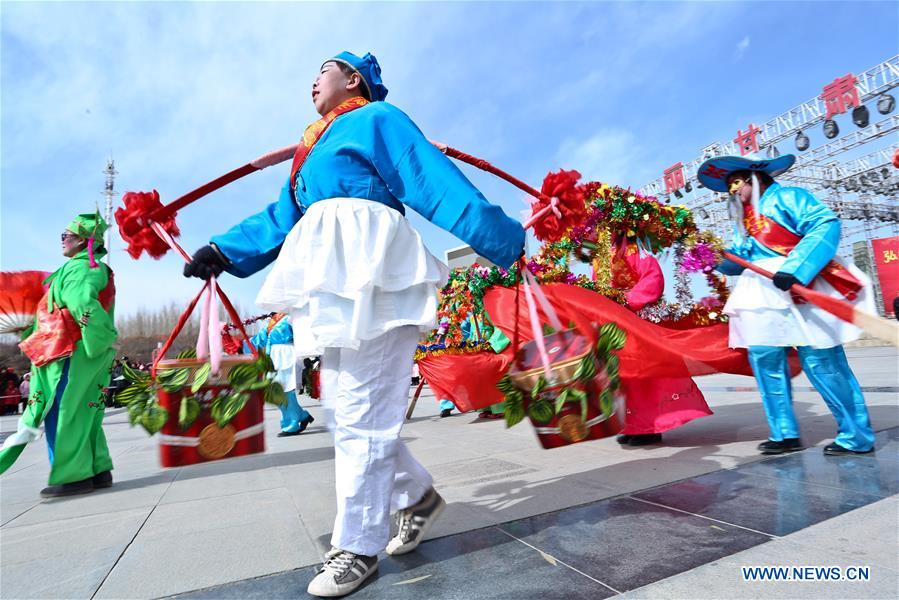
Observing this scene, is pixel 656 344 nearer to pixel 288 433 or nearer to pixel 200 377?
pixel 200 377

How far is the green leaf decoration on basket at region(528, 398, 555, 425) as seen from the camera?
191cm

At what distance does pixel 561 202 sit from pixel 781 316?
184 cm

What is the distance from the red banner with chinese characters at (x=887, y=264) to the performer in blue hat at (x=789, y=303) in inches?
841

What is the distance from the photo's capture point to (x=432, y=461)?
364cm

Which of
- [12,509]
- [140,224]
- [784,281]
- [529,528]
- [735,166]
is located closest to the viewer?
[529,528]

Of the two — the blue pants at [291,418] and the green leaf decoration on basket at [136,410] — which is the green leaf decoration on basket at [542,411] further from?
the blue pants at [291,418]

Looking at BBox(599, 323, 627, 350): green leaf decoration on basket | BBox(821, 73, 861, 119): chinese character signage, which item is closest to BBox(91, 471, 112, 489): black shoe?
BBox(599, 323, 627, 350): green leaf decoration on basket

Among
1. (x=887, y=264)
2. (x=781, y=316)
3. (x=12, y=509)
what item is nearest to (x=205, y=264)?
(x=12, y=509)

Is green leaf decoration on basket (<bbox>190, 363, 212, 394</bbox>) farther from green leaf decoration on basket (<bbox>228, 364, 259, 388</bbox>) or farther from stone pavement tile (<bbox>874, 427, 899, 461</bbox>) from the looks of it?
stone pavement tile (<bbox>874, 427, 899, 461</bbox>)

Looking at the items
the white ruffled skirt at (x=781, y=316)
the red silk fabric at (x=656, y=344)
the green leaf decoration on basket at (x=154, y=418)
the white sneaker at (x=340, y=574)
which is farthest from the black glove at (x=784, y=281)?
the green leaf decoration on basket at (x=154, y=418)

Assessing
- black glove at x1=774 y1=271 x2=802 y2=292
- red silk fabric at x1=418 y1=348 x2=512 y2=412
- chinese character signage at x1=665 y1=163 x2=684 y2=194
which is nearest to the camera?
black glove at x1=774 y1=271 x2=802 y2=292

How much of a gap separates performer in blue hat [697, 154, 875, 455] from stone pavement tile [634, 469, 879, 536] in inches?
30.5

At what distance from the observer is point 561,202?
223 cm

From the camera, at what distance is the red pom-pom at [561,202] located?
2230 millimetres
